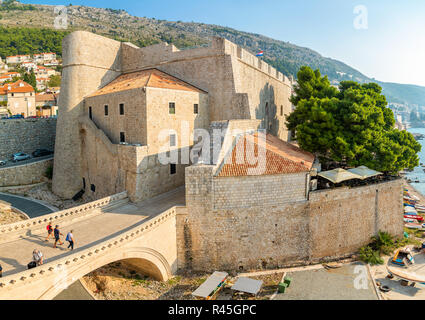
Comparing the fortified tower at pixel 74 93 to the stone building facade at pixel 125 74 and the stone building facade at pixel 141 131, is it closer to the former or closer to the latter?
the stone building facade at pixel 125 74

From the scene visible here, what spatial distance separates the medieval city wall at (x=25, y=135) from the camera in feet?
88.1

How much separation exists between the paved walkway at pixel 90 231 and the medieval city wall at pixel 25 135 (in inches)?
732

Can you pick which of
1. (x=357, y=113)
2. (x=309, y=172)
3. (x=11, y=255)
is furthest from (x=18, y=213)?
→ (x=357, y=113)

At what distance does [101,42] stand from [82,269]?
2112 cm

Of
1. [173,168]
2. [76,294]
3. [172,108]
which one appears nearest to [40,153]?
[173,168]

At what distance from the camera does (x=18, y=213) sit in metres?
20.7

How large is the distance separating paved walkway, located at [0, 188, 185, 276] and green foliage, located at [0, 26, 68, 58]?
311 ft

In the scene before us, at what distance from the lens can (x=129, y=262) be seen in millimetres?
15086

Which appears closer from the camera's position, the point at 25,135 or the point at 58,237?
the point at 58,237

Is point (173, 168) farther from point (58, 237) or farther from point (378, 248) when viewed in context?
point (378, 248)

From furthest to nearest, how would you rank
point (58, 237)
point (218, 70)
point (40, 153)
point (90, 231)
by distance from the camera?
point (40, 153), point (218, 70), point (90, 231), point (58, 237)

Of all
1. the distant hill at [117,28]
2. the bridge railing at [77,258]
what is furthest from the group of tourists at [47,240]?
the distant hill at [117,28]

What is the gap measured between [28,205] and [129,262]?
13.2 meters
